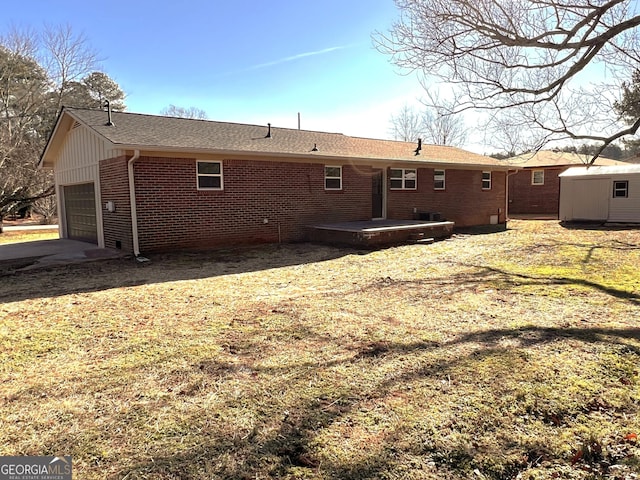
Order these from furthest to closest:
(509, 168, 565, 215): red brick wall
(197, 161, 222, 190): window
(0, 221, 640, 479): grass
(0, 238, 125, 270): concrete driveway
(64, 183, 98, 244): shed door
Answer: (509, 168, 565, 215): red brick wall, (64, 183, 98, 244): shed door, (197, 161, 222, 190): window, (0, 238, 125, 270): concrete driveway, (0, 221, 640, 479): grass

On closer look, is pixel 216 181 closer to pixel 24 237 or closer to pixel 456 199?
pixel 24 237

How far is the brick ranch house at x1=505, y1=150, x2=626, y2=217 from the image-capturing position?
1006 inches

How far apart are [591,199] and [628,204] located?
147 centimetres

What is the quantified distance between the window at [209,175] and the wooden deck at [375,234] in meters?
3.31

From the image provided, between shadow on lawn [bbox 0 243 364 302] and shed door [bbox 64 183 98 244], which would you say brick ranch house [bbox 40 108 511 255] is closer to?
shed door [bbox 64 183 98 244]

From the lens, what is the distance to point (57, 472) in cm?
246

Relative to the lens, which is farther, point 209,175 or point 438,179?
point 438,179

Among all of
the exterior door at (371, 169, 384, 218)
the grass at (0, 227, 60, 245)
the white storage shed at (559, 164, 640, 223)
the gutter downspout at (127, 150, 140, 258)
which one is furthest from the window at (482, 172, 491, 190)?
the grass at (0, 227, 60, 245)

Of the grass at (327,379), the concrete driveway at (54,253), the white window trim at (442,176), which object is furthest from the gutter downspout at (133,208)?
the white window trim at (442,176)

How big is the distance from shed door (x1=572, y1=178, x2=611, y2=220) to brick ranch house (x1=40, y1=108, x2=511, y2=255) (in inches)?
252

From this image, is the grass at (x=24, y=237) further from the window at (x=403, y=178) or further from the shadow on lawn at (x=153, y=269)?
the window at (x=403, y=178)

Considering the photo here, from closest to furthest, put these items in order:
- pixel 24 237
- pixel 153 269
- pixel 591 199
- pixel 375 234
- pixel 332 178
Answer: pixel 153 269 → pixel 375 234 → pixel 332 178 → pixel 24 237 → pixel 591 199

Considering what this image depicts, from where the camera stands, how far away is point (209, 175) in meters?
11.4

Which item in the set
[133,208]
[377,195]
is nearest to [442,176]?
[377,195]
